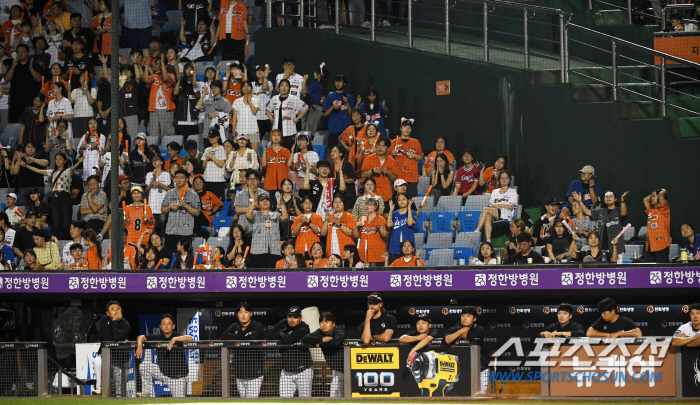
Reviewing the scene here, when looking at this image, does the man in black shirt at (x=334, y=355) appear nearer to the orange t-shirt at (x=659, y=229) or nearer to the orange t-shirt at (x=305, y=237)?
the orange t-shirt at (x=305, y=237)

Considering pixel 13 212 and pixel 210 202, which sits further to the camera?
pixel 13 212

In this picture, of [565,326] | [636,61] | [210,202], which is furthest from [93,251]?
[636,61]

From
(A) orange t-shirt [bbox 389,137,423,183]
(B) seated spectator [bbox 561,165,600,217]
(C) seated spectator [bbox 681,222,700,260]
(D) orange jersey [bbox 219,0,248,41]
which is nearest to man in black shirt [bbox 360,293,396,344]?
(A) orange t-shirt [bbox 389,137,423,183]

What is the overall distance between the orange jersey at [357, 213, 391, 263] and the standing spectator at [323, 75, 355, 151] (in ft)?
6.00

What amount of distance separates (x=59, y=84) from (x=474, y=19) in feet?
22.2

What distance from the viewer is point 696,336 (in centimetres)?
913

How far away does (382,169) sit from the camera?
39.7 feet

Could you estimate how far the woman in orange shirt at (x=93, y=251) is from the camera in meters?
12.3

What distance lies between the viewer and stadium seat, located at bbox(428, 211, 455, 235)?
11.5 metres

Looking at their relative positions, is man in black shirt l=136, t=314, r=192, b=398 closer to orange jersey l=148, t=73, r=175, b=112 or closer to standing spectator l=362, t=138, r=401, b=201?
standing spectator l=362, t=138, r=401, b=201

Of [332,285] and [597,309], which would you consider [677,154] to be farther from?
[332,285]

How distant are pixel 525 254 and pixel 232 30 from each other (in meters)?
6.43

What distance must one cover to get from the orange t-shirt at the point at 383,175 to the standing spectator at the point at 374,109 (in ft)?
2.87

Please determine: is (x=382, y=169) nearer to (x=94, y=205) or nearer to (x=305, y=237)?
(x=305, y=237)
